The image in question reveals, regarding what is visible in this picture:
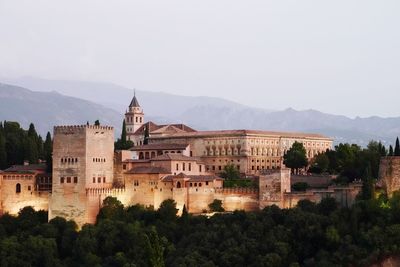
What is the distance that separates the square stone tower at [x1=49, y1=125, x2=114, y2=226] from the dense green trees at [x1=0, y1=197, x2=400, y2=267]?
43.9 inches

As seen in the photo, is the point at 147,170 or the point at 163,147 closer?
the point at 147,170

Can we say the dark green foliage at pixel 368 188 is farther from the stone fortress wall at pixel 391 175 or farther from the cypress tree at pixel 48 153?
the cypress tree at pixel 48 153

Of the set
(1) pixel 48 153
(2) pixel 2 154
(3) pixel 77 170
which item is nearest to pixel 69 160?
(3) pixel 77 170

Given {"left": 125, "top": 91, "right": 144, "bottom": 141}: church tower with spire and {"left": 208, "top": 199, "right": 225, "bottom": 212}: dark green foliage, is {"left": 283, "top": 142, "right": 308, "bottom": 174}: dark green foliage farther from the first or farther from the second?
{"left": 125, "top": 91, "right": 144, "bottom": 141}: church tower with spire

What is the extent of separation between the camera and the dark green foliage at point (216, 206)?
50.1m

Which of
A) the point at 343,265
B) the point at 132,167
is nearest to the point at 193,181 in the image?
the point at 132,167

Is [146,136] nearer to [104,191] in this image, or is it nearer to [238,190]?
[104,191]

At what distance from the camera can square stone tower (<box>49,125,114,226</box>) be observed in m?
49.6

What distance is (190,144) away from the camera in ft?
221

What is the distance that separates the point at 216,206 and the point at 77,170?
8.42 meters

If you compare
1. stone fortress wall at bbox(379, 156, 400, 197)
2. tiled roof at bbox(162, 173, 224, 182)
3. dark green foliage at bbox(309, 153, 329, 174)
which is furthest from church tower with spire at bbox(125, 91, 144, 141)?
stone fortress wall at bbox(379, 156, 400, 197)

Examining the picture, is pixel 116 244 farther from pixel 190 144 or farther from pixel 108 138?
pixel 190 144

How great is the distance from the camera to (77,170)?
5003cm

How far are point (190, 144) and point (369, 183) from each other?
23471 millimetres
